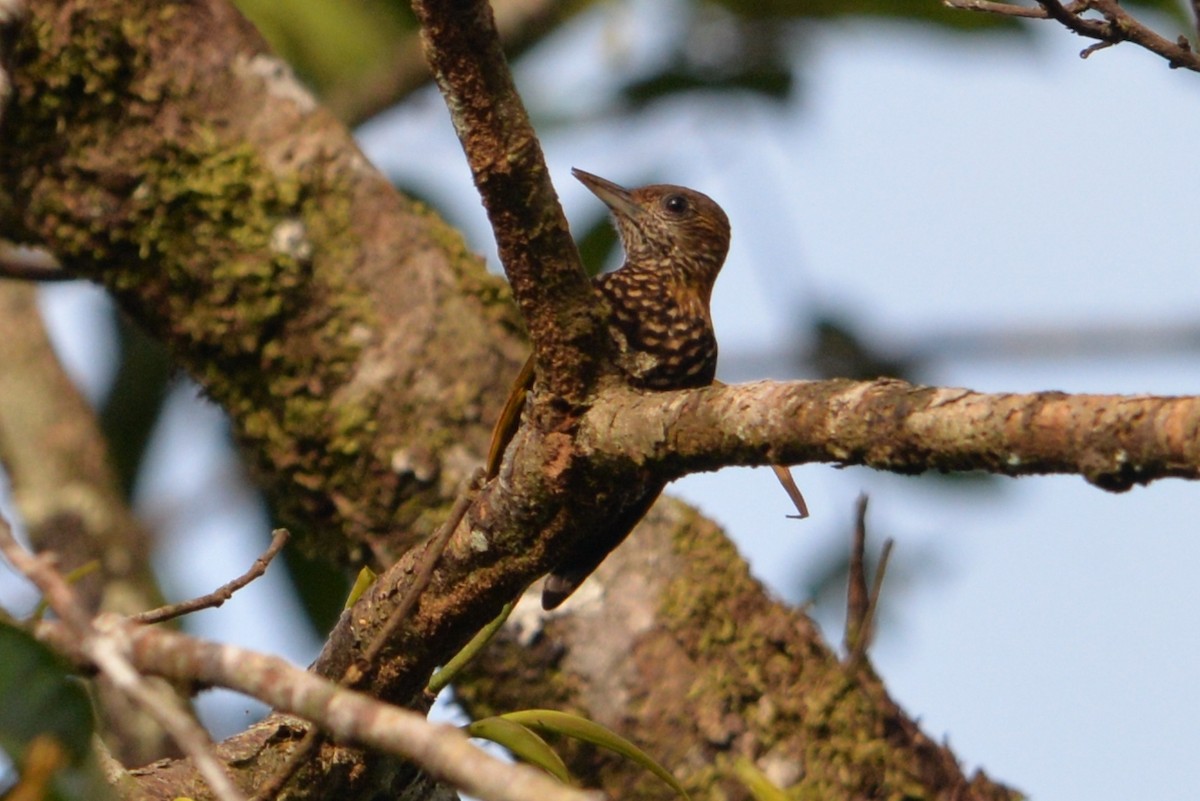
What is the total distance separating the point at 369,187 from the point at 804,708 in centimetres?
187

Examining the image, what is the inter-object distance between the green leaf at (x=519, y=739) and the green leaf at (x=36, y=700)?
107cm

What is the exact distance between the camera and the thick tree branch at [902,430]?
1.63m

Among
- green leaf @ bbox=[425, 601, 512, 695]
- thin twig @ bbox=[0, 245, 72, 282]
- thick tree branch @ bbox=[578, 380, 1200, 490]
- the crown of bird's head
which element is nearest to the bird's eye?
the crown of bird's head

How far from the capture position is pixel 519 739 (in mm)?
2670

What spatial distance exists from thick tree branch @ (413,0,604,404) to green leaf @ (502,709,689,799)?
654mm

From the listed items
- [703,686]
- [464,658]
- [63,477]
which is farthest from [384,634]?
[63,477]

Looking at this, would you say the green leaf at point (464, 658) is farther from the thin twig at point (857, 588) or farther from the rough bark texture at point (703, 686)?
the rough bark texture at point (703, 686)

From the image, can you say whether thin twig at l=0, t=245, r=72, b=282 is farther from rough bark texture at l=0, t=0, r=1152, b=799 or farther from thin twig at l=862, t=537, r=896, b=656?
thin twig at l=862, t=537, r=896, b=656

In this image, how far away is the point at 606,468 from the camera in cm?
234

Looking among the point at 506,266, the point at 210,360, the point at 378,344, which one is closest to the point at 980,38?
the point at 378,344

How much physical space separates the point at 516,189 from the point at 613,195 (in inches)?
92.3

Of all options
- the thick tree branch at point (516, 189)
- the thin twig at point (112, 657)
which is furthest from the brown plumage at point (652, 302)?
the thin twig at point (112, 657)

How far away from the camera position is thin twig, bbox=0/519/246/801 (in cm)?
148

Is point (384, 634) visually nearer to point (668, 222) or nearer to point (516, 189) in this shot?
point (516, 189)
